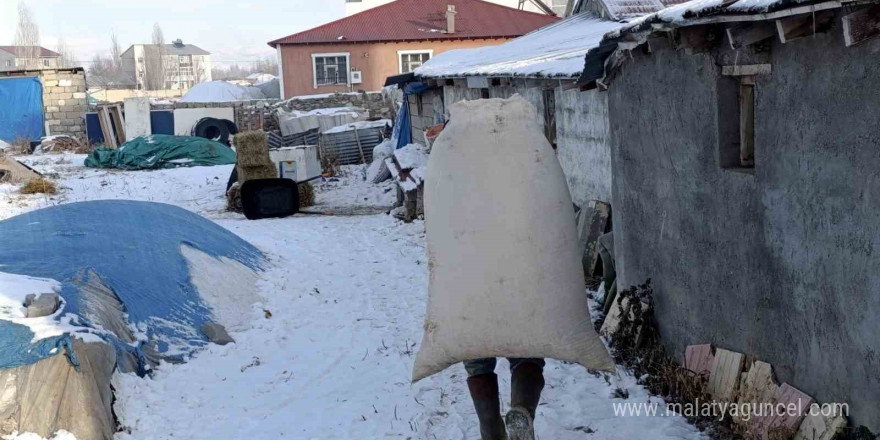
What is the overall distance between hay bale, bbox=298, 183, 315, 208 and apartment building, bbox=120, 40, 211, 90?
76486 millimetres

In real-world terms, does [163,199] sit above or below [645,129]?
below

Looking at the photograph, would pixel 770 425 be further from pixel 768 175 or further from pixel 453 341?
pixel 453 341

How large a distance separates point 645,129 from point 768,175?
1737 mm

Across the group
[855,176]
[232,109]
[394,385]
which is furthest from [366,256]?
[232,109]

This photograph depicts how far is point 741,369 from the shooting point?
523cm

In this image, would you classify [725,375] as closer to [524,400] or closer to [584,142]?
[524,400]

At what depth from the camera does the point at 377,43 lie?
4041 cm

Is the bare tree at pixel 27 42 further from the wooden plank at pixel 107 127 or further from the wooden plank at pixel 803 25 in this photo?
the wooden plank at pixel 803 25

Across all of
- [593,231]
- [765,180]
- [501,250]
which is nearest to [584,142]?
[593,231]

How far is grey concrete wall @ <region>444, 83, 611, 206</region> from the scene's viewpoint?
357 inches

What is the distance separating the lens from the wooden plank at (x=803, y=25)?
404cm

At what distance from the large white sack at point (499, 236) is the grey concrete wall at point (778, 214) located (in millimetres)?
1246

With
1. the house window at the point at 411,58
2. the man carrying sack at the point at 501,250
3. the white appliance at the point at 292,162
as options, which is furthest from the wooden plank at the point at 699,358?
the house window at the point at 411,58

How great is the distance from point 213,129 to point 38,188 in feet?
42.4
